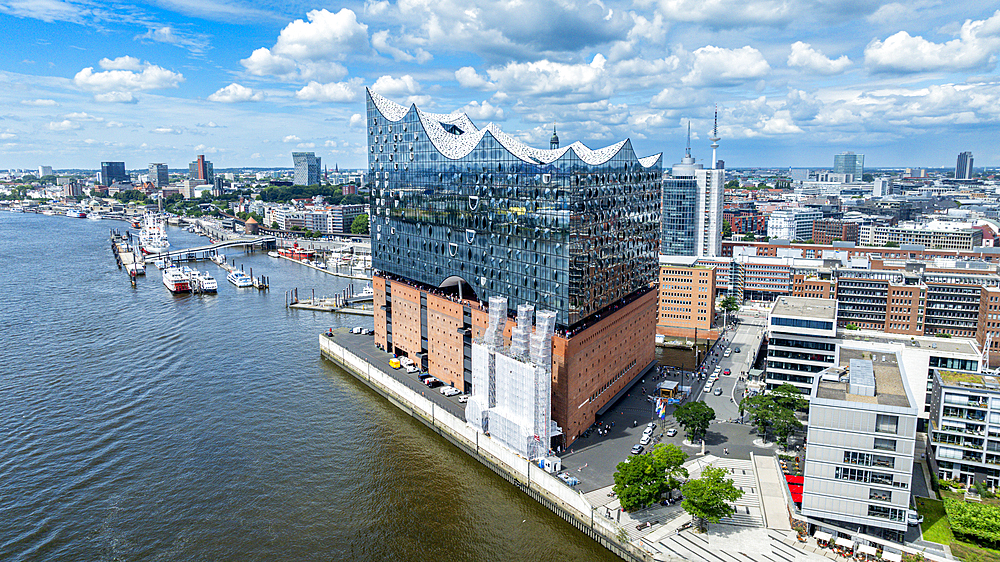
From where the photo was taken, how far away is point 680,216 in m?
144

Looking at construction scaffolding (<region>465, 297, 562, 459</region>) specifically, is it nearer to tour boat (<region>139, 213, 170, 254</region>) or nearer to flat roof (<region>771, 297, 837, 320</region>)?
flat roof (<region>771, 297, 837, 320</region>)

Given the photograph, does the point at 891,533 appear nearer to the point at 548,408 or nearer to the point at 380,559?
the point at 548,408

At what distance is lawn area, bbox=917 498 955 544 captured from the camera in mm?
43513

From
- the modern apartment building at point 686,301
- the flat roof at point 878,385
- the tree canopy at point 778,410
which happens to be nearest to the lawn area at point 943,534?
the flat roof at point 878,385

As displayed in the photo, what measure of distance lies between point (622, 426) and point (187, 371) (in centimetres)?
5634

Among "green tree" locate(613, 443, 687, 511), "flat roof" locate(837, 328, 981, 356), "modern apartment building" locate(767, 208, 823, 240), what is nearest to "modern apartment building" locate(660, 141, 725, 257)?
"modern apartment building" locate(767, 208, 823, 240)

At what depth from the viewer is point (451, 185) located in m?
68.2

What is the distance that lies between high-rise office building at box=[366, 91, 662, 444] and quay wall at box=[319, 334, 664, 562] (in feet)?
16.4

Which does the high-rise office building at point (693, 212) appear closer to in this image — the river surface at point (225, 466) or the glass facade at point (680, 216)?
the glass facade at point (680, 216)

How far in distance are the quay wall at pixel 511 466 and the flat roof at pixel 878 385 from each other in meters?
17.8

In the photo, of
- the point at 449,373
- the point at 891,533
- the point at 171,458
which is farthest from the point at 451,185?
the point at 891,533

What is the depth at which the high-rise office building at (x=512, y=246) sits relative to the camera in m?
57.8

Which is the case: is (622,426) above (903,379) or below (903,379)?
below

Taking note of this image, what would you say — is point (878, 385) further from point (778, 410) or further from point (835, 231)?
point (835, 231)
